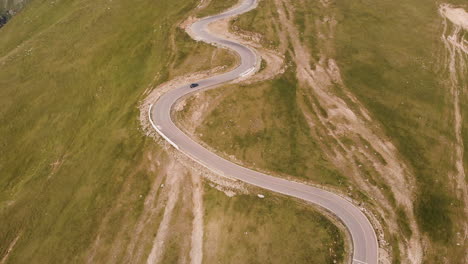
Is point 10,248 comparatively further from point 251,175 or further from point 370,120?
point 370,120

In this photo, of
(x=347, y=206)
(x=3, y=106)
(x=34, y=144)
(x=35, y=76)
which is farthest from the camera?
(x=35, y=76)

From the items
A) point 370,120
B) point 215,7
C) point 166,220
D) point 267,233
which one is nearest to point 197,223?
point 166,220

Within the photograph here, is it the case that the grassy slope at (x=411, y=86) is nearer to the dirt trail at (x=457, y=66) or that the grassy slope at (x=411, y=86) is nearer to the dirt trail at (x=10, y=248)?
the dirt trail at (x=457, y=66)

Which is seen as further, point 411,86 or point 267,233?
point 411,86

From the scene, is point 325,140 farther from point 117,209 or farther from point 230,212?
point 117,209

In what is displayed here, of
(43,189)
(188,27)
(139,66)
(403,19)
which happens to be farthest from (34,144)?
(403,19)

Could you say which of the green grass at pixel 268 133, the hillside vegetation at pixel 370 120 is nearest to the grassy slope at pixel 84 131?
the green grass at pixel 268 133
